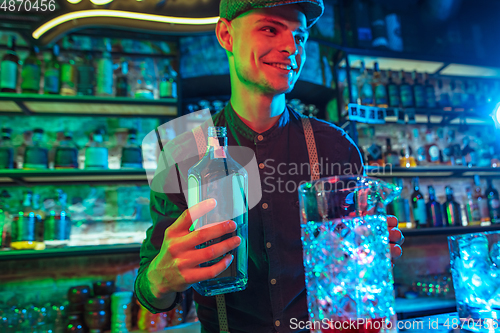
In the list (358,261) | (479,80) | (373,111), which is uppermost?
(479,80)

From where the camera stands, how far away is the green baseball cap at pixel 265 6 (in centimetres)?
82

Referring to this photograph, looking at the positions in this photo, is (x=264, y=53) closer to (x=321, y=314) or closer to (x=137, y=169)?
(x=321, y=314)

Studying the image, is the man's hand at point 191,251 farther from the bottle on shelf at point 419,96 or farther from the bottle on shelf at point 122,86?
the bottle on shelf at point 419,96

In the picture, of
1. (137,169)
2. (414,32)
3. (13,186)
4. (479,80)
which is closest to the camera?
(137,169)

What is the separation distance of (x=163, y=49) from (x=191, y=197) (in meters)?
2.29

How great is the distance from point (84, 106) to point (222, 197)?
1.98 m

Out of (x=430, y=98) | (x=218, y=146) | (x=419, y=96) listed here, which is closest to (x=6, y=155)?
(x=218, y=146)

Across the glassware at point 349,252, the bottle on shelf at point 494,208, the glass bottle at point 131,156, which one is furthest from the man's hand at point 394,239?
the bottle on shelf at point 494,208

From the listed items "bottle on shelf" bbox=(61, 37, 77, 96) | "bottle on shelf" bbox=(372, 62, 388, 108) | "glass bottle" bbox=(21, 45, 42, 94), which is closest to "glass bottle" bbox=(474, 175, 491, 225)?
"bottle on shelf" bbox=(372, 62, 388, 108)

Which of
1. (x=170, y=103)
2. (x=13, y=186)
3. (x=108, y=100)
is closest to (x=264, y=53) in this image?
(x=170, y=103)

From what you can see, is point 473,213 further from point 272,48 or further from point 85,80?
point 85,80

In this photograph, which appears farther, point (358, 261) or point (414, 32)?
point (414, 32)

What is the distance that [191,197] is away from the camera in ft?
1.93

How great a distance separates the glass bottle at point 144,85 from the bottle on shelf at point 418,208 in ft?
7.24
